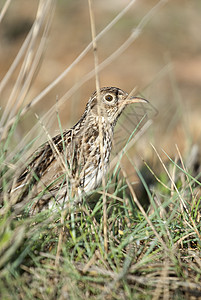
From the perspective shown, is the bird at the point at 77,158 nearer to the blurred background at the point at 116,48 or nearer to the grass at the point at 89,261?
the grass at the point at 89,261

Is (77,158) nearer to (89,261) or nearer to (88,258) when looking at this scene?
(88,258)

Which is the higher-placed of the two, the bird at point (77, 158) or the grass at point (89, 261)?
the bird at point (77, 158)

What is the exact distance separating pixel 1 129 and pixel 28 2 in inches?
486

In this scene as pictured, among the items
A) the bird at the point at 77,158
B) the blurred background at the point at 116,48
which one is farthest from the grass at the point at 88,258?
the blurred background at the point at 116,48

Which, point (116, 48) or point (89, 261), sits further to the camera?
point (116, 48)

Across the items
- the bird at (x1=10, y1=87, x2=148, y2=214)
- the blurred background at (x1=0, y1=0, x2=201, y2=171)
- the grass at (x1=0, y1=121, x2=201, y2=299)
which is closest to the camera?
the grass at (x1=0, y1=121, x2=201, y2=299)

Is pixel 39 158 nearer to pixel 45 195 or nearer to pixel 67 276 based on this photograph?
pixel 45 195

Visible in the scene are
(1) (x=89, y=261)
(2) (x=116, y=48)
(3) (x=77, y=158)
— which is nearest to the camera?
(1) (x=89, y=261)

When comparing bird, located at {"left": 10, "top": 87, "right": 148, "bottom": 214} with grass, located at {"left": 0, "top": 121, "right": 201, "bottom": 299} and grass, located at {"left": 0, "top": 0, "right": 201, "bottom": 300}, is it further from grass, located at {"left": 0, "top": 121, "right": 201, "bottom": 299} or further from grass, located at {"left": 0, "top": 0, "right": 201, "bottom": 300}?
grass, located at {"left": 0, "top": 121, "right": 201, "bottom": 299}

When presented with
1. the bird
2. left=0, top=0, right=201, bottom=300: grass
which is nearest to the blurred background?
the bird

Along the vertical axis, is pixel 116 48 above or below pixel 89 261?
above

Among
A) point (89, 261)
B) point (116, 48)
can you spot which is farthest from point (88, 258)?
point (116, 48)

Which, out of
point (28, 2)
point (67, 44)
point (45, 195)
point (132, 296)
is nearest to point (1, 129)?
point (45, 195)

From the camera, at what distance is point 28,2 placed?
15445 millimetres
